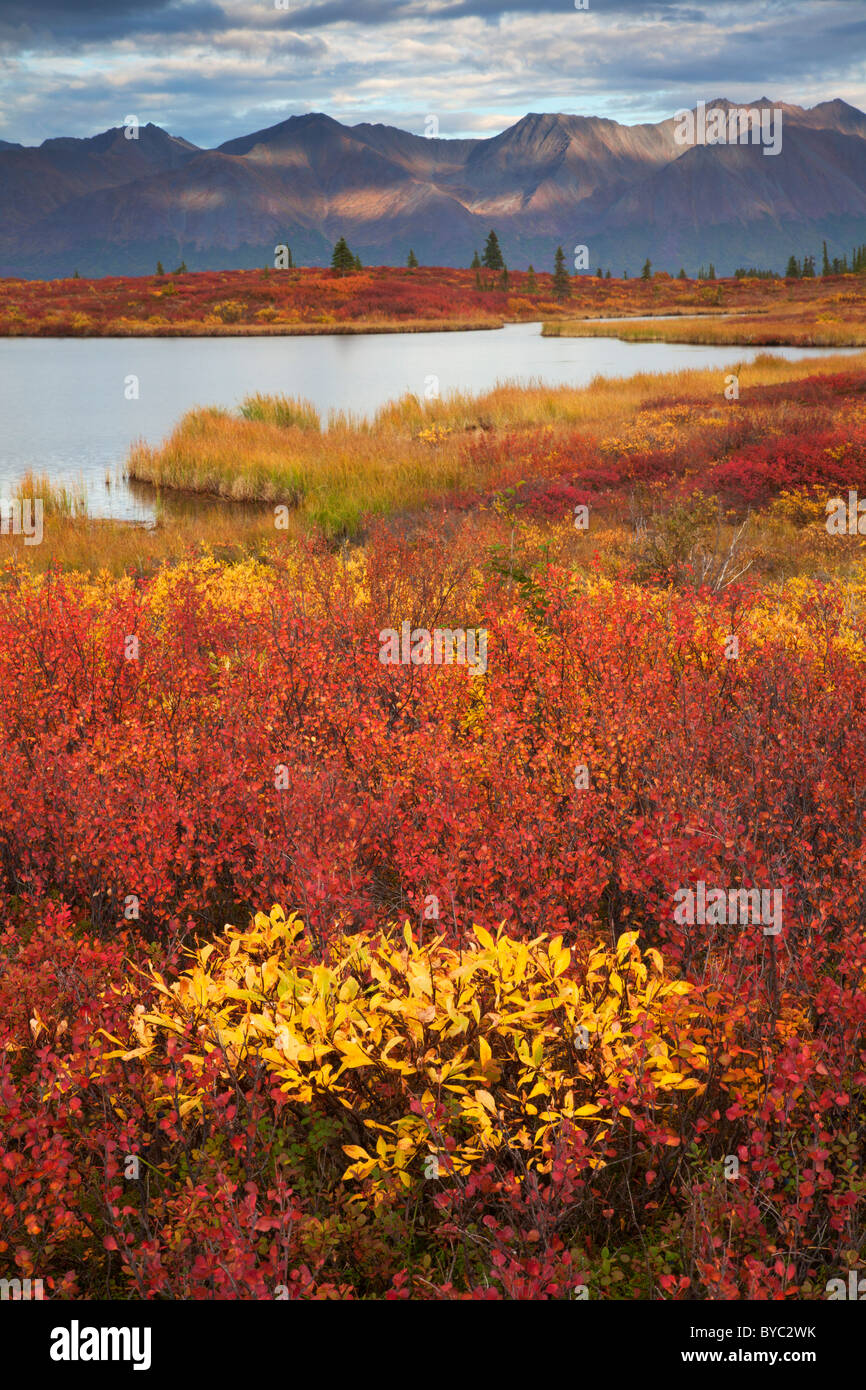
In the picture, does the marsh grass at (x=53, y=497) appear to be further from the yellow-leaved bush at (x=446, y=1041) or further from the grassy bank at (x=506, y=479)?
the yellow-leaved bush at (x=446, y=1041)

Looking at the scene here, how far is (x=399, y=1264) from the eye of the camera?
94.1 inches

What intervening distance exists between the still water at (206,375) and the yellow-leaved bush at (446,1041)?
1374cm

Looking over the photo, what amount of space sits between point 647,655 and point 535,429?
14.1m

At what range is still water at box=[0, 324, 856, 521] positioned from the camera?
67.9 feet

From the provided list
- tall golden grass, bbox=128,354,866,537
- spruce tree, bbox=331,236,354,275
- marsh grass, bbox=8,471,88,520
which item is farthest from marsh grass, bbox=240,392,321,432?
spruce tree, bbox=331,236,354,275

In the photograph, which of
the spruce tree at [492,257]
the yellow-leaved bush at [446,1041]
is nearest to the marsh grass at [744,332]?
the yellow-leaved bush at [446,1041]

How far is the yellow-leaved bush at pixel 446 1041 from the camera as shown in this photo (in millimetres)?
2418

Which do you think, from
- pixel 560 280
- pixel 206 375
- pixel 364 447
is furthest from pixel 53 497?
pixel 560 280

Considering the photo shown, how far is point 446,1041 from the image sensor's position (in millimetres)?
2676

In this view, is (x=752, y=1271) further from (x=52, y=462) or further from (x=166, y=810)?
(x=52, y=462)

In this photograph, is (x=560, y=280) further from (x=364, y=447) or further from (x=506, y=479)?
(x=506, y=479)

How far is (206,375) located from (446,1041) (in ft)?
119

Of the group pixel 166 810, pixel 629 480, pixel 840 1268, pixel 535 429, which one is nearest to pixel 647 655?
pixel 166 810

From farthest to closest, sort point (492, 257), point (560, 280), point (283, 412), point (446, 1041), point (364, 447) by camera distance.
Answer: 1. point (492, 257)
2. point (560, 280)
3. point (283, 412)
4. point (364, 447)
5. point (446, 1041)
